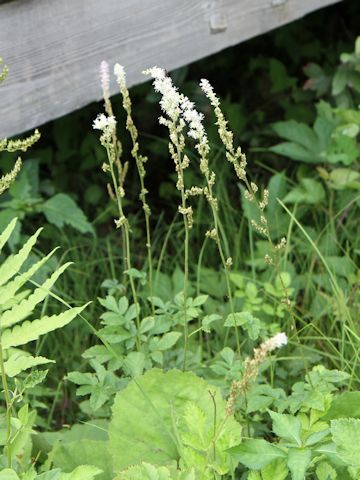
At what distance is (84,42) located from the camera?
2.47m

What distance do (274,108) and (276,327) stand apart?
203cm

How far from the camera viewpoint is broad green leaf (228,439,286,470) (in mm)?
1493

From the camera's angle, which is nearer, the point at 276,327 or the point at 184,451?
the point at 184,451

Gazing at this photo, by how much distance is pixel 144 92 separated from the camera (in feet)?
12.2

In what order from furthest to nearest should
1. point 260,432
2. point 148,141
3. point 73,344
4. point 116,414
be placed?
point 148,141, point 73,344, point 260,432, point 116,414

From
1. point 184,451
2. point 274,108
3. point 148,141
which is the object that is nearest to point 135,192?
point 148,141

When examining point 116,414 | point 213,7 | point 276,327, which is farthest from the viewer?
point 213,7

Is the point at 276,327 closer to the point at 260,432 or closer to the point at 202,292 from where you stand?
the point at 260,432

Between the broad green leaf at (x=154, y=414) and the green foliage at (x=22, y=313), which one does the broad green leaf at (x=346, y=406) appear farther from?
the green foliage at (x=22, y=313)

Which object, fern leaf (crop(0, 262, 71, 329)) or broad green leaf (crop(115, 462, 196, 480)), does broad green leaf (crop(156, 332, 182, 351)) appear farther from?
fern leaf (crop(0, 262, 71, 329))

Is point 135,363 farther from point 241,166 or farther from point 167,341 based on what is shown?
point 241,166

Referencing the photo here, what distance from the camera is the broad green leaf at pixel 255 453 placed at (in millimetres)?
1493

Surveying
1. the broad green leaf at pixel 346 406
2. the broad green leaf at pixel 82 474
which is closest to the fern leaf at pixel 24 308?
the broad green leaf at pixel 82 474

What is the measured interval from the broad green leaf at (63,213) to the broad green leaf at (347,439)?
1.43 meters
